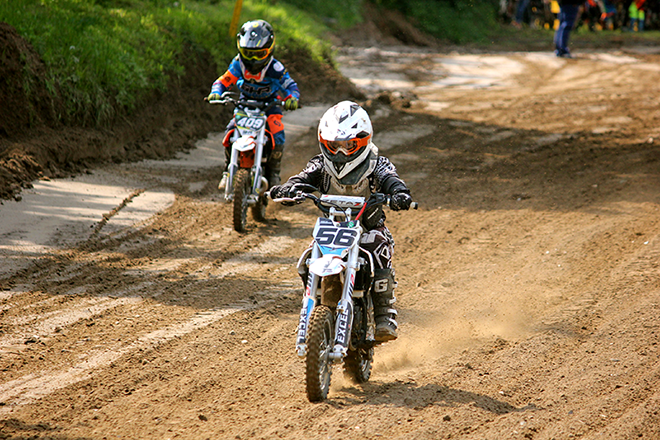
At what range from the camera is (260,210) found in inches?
344

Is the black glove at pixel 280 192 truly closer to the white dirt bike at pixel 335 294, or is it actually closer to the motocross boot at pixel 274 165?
the white dirt bike at pixel 335 294

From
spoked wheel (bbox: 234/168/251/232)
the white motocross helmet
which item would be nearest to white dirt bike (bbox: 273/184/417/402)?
the white motocross helmet

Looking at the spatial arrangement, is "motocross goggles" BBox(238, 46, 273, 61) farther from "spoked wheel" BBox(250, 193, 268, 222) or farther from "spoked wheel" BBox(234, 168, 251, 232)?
"spoked wheel" BBox(250, 193, 268, 222)

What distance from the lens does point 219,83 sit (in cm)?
863

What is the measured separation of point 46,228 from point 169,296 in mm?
2311

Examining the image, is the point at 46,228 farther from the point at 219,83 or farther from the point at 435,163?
the point at 435,163

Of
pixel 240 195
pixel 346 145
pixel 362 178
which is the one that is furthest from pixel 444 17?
pixel 346 145

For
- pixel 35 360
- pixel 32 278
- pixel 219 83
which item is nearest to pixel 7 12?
pixel 219 83

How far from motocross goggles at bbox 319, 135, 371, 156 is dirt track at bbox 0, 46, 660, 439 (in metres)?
1.76

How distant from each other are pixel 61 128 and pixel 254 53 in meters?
3.63

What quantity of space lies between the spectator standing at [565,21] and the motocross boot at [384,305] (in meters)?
17.7

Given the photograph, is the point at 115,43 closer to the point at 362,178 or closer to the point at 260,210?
the point at 260,210

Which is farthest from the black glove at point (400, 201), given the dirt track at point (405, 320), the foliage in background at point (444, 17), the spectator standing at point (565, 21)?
the foliage in background at point (444, 17)

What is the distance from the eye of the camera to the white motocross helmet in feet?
14.9
